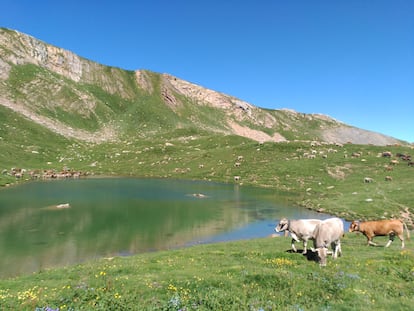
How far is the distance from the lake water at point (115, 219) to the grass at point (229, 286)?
490 inches

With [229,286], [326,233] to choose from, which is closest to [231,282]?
[229,286]

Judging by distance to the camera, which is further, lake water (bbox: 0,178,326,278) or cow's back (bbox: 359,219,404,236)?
lake water (bbox: 0,178,326,278)

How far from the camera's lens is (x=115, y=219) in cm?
4734

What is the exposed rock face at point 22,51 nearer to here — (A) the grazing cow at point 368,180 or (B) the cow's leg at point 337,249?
(A) the grazing cow at point 368,180

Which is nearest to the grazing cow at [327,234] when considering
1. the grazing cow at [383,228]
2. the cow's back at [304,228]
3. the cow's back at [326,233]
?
the cow's back at [326,233]

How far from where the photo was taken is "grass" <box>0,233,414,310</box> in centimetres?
1420

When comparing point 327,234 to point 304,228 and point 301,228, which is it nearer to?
point 304,228

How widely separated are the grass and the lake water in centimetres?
1243

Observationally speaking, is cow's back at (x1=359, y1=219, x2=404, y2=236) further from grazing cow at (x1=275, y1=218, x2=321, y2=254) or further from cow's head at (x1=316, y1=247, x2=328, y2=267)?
cow's head at (x1=316, y1=247, x2=328, y2=267)

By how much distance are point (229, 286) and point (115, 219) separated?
3453 centimetres

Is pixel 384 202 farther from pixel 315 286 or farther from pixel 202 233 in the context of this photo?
pixel 315 286

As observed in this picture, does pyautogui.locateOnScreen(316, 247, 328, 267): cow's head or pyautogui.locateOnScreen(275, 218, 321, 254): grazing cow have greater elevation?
pyautogui.locateOnScreen(275, 218, 321, 254): grazing cow

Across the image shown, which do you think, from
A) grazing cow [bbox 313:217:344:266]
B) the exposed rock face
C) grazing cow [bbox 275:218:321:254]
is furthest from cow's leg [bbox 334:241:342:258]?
the exposed rock face

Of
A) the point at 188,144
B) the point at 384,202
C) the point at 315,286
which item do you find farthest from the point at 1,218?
the point at 188,144
